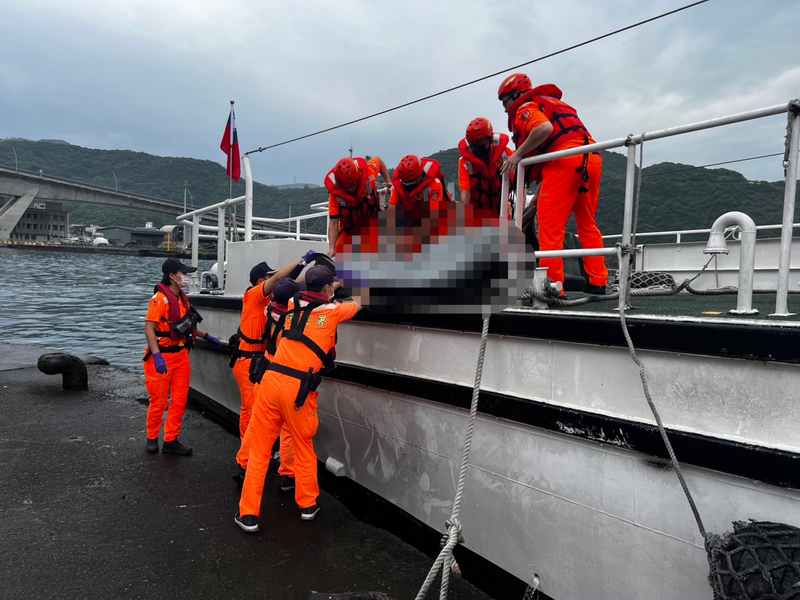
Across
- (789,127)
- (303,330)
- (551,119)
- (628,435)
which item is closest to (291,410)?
(303,330)

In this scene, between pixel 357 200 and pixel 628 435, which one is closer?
pixel 628 435

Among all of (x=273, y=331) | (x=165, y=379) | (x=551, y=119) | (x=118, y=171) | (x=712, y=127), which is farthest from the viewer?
(x=118, y=171)

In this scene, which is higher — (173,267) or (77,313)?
(173,267)

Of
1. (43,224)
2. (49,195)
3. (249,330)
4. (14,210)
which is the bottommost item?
(249,330)

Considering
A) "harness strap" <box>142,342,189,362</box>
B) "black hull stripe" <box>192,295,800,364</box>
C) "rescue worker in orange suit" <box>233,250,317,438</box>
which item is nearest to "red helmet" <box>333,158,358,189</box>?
"rescue worker in orange suit" <box>233,250,317,438</box>

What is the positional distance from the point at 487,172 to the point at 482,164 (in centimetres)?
7

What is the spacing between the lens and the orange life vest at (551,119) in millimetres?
3357

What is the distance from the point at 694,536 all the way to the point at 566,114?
251cm

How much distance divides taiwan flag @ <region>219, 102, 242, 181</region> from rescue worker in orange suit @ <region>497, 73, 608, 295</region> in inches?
→ 141

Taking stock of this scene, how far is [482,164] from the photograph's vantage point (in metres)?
3.99

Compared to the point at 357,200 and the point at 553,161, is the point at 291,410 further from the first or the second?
the point at 553,161

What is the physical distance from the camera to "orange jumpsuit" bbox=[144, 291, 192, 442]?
481 centimetres

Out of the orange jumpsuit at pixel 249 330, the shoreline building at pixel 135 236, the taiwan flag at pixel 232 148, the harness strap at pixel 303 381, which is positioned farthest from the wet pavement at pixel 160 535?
the shoreline building at pixel 135 236

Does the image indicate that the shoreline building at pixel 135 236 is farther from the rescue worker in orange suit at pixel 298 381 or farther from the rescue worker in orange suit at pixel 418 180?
the rescue worker in orange suit at pixel 298 381
